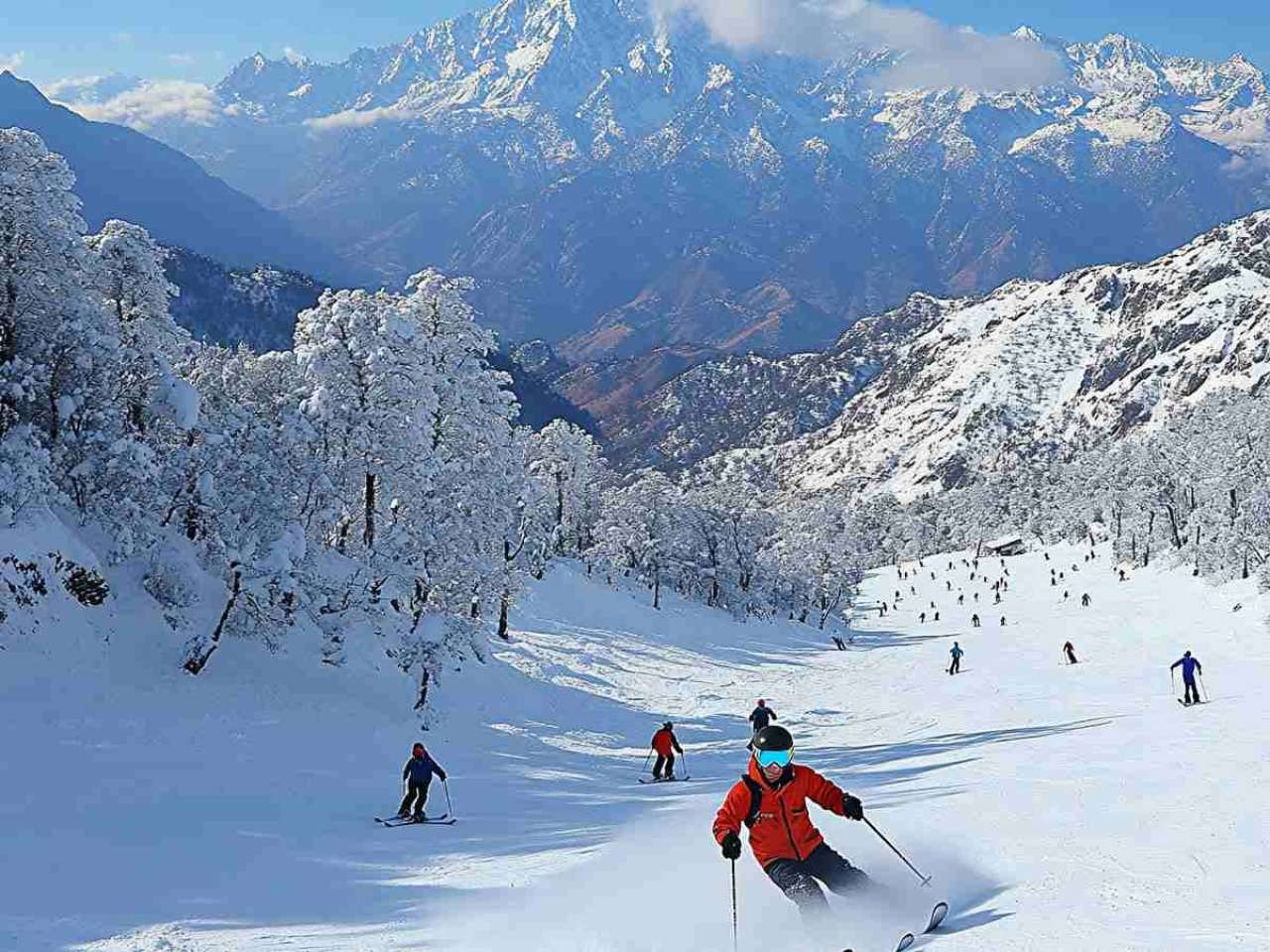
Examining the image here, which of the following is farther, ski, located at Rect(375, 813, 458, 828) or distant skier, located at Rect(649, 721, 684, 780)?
distant skier, located at Rect(649, 721, 684, 780)

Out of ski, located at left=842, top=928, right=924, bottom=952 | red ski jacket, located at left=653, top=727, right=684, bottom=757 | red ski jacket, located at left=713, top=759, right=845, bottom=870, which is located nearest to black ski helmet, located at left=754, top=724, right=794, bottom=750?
red ski jacket, located at left=713, top=759, right=845, bottom=870

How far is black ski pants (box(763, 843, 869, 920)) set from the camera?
881cm

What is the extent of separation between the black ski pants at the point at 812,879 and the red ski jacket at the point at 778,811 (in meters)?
0.07

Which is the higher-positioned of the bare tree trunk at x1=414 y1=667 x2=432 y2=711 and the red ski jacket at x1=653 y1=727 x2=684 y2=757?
the bare tree trunk at x1=414 y1=667 x2=432 y2=711

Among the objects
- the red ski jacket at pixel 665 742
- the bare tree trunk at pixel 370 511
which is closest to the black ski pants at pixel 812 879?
the red ski jacket at pixel 665 742

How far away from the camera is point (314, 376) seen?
28.9m

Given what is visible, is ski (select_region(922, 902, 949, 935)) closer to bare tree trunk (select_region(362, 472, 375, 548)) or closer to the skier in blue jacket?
→ bare tree trunk (select_region(362, 472, 375, 548))

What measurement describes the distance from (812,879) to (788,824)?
563 millimetres

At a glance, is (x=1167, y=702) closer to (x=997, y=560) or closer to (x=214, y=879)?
(x=214, y=879)

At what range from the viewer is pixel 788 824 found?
879 cm

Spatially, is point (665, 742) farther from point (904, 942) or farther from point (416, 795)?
point (904, 942)

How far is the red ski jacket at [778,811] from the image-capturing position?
28.8 feet

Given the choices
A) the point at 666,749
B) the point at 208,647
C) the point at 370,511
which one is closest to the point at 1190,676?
the point at 666,749

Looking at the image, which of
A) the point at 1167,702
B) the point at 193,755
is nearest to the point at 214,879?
the point at 193,755
